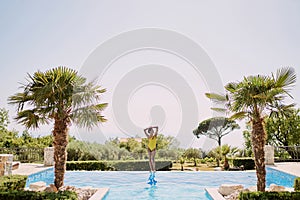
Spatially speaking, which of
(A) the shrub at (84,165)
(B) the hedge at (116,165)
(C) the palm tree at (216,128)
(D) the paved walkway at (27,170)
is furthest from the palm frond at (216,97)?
(C) the palm tree at (216,128)

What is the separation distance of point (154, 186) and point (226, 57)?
316 inches

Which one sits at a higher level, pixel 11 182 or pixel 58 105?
pixel 58 105

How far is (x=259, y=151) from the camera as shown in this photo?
7.67 meters

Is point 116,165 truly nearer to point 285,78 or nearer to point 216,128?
point 285,78

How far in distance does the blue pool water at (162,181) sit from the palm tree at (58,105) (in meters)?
2.40

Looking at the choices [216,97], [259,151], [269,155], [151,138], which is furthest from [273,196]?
[269,155]

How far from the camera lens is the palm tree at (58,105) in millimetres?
8516

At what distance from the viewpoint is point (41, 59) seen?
15.5 metres

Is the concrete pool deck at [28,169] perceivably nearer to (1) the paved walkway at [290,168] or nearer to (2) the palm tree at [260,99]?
(2) the palm tree at [260,99]

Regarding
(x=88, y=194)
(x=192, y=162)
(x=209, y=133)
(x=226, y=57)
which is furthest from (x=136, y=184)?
(x=209, y=133)

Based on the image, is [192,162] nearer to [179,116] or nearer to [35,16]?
[179,116]

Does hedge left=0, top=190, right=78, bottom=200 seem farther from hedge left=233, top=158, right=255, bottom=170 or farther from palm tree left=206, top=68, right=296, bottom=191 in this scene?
hedge left=233, top=158, right=255, bottom=170

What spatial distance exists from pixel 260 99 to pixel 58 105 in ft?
18.8

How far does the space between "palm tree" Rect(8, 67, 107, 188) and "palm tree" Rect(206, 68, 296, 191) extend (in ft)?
14.2
